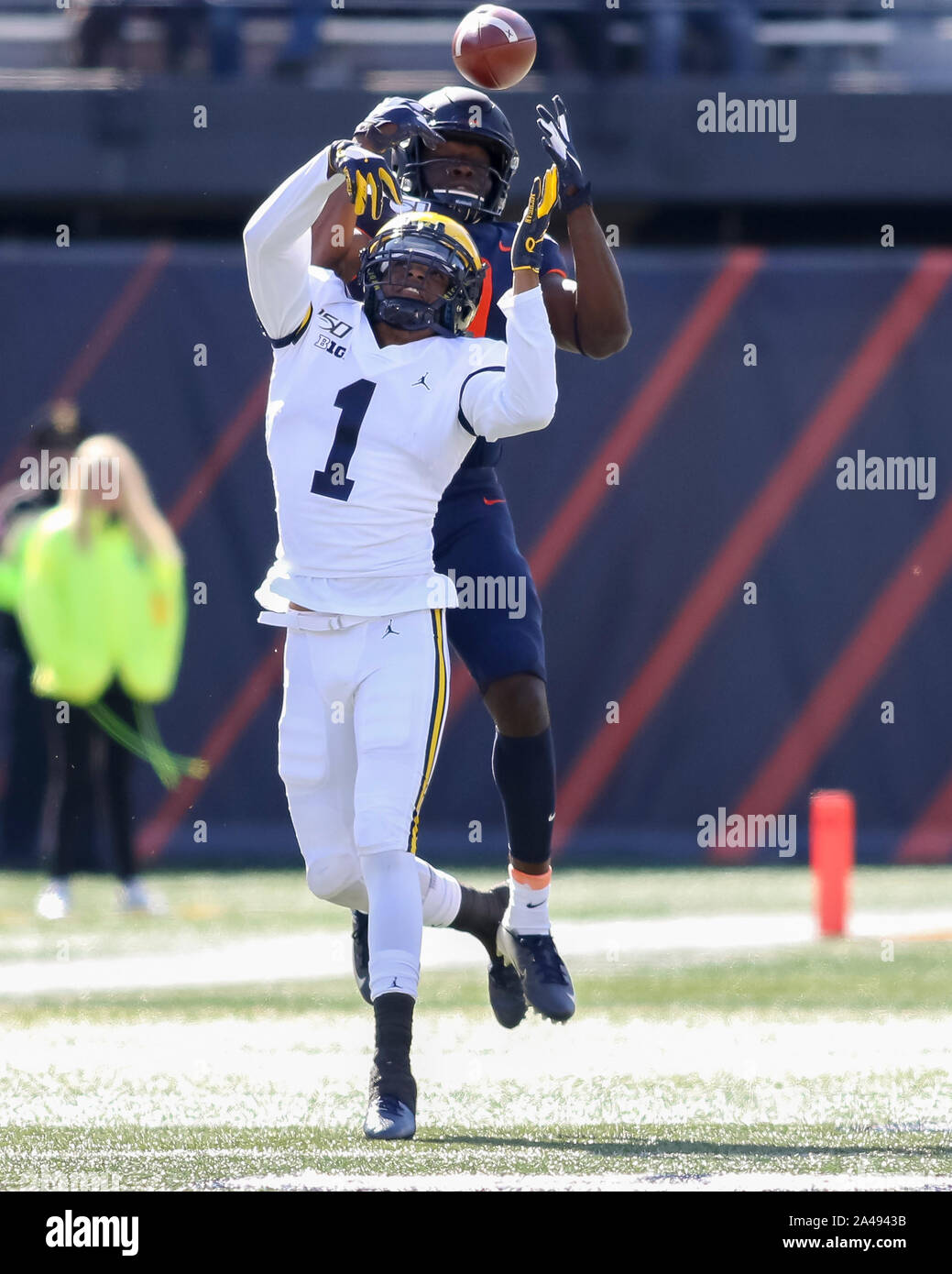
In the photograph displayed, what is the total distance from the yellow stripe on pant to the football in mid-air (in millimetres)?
1395

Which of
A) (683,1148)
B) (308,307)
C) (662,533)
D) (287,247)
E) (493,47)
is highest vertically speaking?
(493,47)

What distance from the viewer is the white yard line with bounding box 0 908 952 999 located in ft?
23.6

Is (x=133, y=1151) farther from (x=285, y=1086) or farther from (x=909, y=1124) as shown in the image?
(x=909, y=1124)

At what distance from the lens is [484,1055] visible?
5672 mm

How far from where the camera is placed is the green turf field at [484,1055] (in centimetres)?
403
